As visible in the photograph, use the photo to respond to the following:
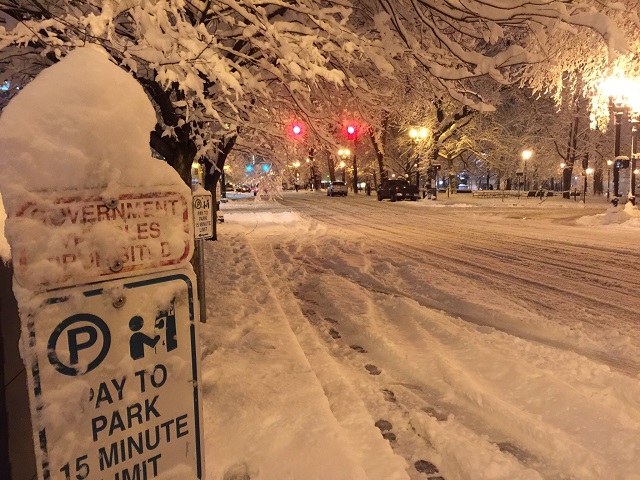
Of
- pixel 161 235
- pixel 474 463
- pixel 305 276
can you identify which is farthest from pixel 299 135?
pixel 161 235

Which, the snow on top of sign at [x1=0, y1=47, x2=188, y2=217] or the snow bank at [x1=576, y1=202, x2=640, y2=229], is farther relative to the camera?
the snow bank at [x1=576, y1=202, x2=640, y2=229]

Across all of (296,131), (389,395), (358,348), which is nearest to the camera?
(389,395)

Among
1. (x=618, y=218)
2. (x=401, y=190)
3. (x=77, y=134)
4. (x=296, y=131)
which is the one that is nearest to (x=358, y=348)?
(x=77, y=134)

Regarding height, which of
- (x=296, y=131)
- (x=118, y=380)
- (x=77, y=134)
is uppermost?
(x=296, y=131)

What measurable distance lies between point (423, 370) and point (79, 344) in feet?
12.8

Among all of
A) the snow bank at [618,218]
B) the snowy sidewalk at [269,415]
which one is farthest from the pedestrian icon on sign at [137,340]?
the snow bank at [618,218]

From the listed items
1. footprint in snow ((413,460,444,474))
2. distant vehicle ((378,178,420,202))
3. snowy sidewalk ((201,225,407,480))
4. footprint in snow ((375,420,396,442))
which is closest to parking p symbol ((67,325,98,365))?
snowy sidewalk ((201,225,407,480))

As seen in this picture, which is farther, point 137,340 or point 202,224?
point 202,224

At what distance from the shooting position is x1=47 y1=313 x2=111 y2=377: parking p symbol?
57.5 inches

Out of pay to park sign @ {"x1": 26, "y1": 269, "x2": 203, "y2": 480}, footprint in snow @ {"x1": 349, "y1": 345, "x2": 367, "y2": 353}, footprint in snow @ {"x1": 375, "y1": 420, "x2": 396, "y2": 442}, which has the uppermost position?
pay to park sign @ {"x1": 26, "y1": 269, "x2": 203, "y2": 480}

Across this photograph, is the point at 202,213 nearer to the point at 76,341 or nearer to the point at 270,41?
the point at 270,41

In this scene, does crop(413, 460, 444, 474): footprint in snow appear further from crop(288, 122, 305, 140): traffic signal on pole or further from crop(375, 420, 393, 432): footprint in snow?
crop(288, 122, 305, 140): traffic signal on pole

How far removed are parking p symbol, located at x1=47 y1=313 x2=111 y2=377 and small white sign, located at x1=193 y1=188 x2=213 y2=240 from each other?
4.19 metres

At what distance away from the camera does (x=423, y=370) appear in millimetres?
4770
